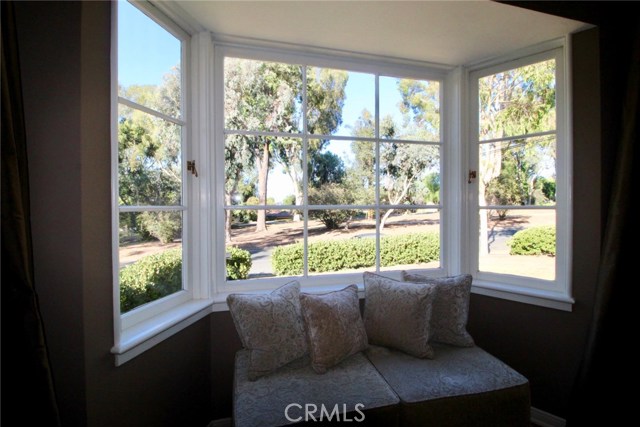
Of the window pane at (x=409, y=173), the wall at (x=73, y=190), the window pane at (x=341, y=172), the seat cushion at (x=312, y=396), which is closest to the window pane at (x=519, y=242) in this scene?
the window pane at (x=409, y=173)

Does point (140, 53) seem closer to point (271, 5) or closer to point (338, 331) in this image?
point (271, 5)

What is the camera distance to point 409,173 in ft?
8.22

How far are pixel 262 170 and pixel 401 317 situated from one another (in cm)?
130

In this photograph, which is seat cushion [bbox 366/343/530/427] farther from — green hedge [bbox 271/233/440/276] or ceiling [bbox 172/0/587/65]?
ceiling [bbox 172/0/587/65]

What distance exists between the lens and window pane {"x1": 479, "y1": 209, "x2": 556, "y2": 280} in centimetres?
215

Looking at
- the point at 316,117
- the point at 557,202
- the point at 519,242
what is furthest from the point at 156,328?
the point at 557,202

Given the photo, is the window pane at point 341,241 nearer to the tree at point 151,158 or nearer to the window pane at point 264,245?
the window pane at point 264,245

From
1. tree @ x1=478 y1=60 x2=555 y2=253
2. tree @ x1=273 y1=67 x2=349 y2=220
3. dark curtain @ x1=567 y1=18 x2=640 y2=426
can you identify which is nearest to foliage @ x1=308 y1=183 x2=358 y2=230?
tree @ x1=273 y1=67 x2=349 y2=220

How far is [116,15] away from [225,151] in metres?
0.90

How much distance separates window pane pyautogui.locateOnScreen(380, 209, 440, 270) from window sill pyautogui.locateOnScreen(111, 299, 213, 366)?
1343 millimetres

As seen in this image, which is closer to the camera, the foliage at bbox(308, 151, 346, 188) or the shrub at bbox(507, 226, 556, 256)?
the shrub at bbox(507, 226, 556, 256)

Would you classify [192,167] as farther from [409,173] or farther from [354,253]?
[409,173]

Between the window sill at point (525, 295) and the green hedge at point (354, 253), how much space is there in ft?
1.34

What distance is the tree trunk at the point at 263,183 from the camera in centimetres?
213
